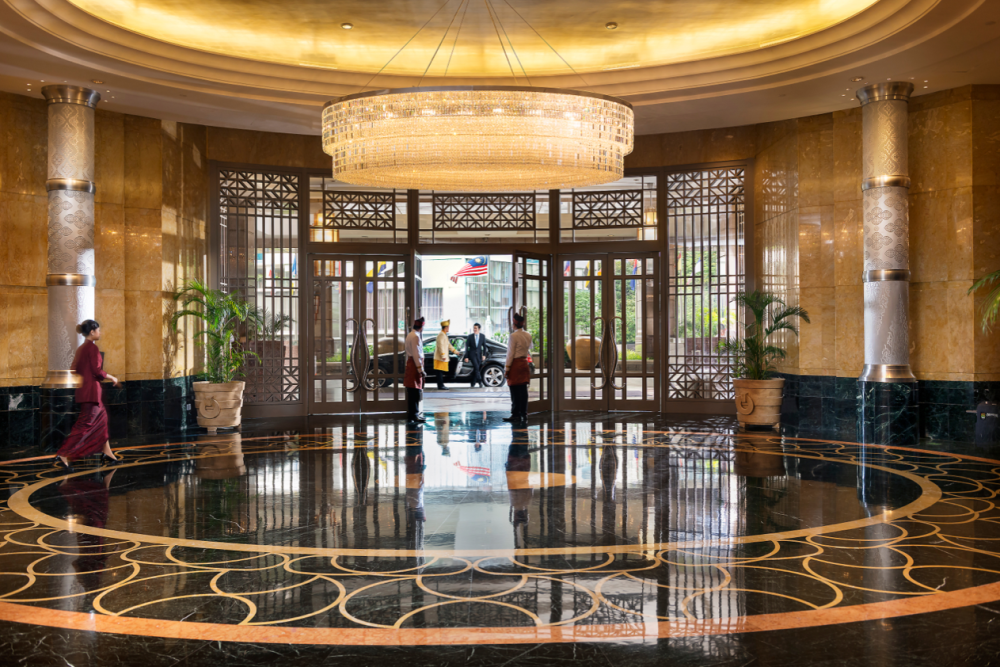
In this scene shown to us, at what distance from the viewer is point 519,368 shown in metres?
10.4

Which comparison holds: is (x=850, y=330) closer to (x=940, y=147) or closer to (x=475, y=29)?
(x=940, y=147)

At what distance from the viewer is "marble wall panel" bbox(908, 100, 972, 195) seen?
344 inches

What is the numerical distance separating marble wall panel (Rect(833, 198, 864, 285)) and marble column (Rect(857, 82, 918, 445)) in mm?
A: 808

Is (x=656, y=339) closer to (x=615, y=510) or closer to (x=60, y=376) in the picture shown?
(x=615, y=510)

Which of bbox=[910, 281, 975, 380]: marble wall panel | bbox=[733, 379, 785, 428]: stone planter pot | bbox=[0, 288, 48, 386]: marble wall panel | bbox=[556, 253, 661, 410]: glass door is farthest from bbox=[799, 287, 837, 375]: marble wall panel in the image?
bbox=[0, 288, 48, 386]: marble wall panel

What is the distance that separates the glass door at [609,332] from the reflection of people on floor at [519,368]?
4.98 ft

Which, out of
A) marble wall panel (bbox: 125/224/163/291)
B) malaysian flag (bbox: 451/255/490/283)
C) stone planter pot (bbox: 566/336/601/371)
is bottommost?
stone planter pot (bbox: 566/336/601/371)

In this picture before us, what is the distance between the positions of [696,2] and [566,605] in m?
6.54

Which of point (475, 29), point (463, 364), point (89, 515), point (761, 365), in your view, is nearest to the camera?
point (89, 515)

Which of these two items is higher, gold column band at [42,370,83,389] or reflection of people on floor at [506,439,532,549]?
gold column band at [42,370,83,389]

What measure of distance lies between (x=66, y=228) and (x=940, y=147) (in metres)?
9.28

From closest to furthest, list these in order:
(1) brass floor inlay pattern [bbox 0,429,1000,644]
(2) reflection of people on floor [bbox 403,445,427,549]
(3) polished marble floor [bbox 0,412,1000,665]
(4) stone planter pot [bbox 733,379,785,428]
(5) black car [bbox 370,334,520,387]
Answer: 1. (3) polished marble floor [bbox 0,412,1000,665]
2. (1) brass floor inlay pattern [bbox 0,429,1000,644]
3. (2) reflection of people on floor [bbox 403,445,427,549]
4. (4) stone planter pot [bbox 733,379,785,428]
5. (5) black car [bbox 370,334,520,387]

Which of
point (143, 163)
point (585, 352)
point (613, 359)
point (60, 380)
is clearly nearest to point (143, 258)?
point (143, 163)

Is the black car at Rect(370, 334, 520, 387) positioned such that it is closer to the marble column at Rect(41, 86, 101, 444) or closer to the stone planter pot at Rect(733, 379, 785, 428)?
the stone planter pot at Rect(733, 379, 785, 428)
